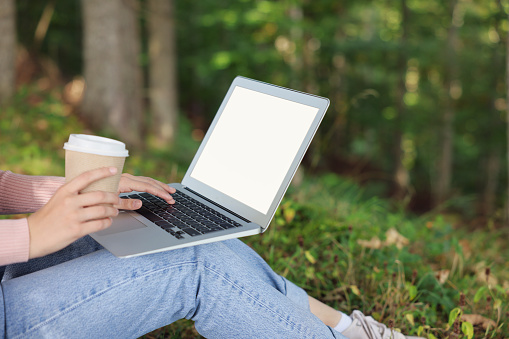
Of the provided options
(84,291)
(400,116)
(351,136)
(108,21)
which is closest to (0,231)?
(84,291)

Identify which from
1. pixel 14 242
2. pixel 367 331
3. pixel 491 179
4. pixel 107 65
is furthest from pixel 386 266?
pixel 491 179

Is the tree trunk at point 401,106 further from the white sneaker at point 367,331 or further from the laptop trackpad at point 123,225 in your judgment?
the laptop trackpad at point 123,225

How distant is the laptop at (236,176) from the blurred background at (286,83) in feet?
2.93

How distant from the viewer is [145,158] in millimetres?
5727

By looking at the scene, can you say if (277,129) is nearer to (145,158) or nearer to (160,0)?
(145,158)

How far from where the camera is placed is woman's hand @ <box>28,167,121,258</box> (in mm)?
1197

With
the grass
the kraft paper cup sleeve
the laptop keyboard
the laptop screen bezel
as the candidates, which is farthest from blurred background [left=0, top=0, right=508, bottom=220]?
the kraft paper cup sleeve

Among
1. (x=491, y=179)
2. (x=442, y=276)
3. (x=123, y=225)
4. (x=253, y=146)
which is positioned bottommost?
(x=491, y=179)

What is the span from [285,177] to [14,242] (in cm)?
90

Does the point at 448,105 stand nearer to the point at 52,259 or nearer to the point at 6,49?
the point at 6,49

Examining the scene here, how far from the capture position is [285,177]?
5.67 ft

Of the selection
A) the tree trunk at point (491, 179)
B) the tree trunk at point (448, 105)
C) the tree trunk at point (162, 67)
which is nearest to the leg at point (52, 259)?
→ the tree trunk at point (162, 67)

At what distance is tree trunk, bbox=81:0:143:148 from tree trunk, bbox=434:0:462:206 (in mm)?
8541

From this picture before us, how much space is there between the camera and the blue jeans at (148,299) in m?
1.25
